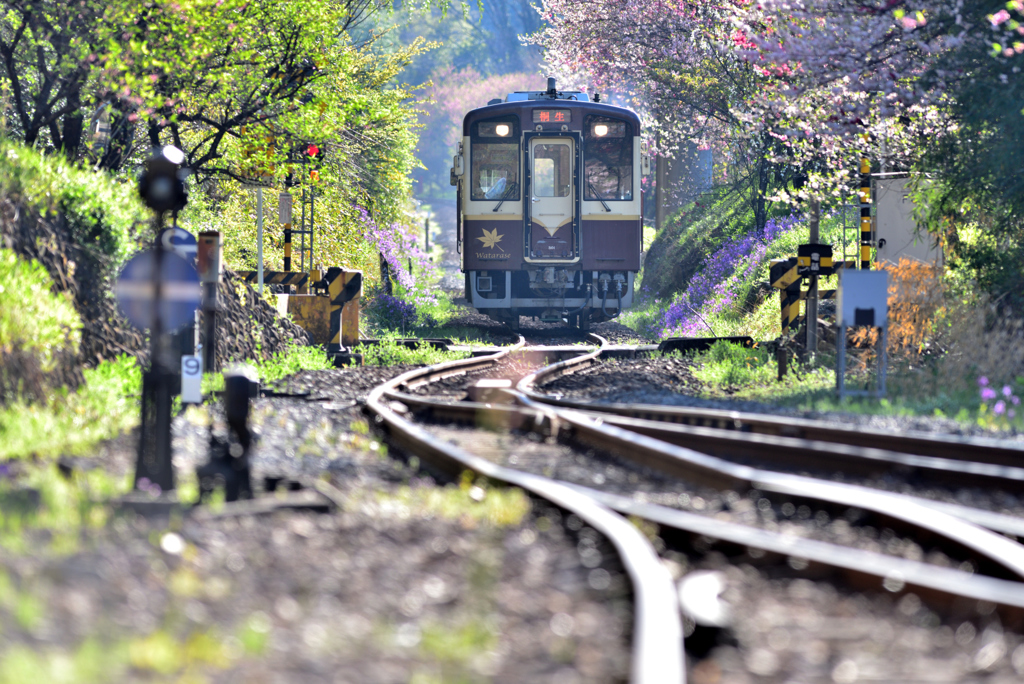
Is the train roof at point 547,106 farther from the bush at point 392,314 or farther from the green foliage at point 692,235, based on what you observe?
the green foliage at point 692,235

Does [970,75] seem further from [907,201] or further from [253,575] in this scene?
[253,575]

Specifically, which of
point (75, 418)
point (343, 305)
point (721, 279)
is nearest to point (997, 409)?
point (75, 418)

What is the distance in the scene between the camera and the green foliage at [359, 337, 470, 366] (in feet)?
43.0

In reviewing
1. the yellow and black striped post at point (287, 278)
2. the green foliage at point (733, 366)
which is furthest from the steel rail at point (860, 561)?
the yellow and black striped post at point (287, 278)

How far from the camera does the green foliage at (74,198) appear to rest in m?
8.51

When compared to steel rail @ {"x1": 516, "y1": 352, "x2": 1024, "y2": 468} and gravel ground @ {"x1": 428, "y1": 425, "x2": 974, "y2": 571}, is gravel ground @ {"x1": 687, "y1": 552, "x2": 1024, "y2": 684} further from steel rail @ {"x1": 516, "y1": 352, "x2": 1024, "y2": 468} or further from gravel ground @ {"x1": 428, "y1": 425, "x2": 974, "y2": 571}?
steel rail @ {"x1": 516, "y1": 352, "x2": 1024, "y2": 468}

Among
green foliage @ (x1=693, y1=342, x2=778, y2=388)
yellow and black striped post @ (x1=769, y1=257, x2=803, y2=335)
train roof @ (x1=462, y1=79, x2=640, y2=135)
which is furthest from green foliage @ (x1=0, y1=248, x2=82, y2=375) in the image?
train roof @ (x1=462, y1=79, x2=640, y2=135)

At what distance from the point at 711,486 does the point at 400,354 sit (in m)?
8.36

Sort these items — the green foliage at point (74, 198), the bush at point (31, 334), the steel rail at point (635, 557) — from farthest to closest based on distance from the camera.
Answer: the green foliage at point (74, 198) → the bush at point (31, 334) → the steel rail at point (635, 557)

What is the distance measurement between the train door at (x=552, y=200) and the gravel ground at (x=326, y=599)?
42.4 ft

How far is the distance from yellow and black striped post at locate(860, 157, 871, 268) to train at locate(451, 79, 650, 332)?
236 inches

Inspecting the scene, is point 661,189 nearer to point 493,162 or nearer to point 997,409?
point 493,162

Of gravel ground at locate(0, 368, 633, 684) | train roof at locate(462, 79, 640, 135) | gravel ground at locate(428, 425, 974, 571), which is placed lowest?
gravel ground at locate(428, 425, 974, 571)

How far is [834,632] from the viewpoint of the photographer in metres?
3.19
